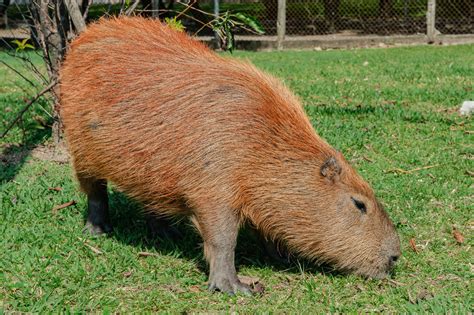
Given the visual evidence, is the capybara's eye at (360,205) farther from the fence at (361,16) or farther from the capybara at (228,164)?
the fence at (361,16)

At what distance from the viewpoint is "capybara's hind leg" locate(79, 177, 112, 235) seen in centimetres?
431

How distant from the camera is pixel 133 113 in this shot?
374cm

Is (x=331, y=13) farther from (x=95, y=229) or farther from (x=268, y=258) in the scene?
(x=268, y=258)

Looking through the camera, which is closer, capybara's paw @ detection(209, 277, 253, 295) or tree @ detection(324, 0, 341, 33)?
capybara's paw @ detection(209, 277, 253, 295)

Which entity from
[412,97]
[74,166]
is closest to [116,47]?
[74,166]

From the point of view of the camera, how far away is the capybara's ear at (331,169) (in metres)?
3.54

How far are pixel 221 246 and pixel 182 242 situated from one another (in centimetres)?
80

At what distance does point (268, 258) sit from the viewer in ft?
13.0

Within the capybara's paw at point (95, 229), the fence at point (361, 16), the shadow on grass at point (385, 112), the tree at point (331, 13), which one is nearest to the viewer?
the capybara's paw at point (95, 229)

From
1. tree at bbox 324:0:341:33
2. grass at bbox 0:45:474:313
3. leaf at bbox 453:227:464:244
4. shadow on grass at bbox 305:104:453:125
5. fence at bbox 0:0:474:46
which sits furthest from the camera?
tree at bbox 324:0:341:33

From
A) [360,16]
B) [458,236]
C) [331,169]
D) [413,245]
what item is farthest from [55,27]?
[360,16]

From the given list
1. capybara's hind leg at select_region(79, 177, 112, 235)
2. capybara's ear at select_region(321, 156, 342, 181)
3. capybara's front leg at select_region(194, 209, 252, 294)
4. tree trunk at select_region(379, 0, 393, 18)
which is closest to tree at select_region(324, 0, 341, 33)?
tree trunk at select_region(379, 0, 393, 18)

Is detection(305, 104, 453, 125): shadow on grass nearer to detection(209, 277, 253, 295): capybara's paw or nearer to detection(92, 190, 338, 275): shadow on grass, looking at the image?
detection(92, 190, 338, 275): shadow on grass

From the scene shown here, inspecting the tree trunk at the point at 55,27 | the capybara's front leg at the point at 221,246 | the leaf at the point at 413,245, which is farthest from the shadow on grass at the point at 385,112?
the capybara's front leg at the point at 221,246
